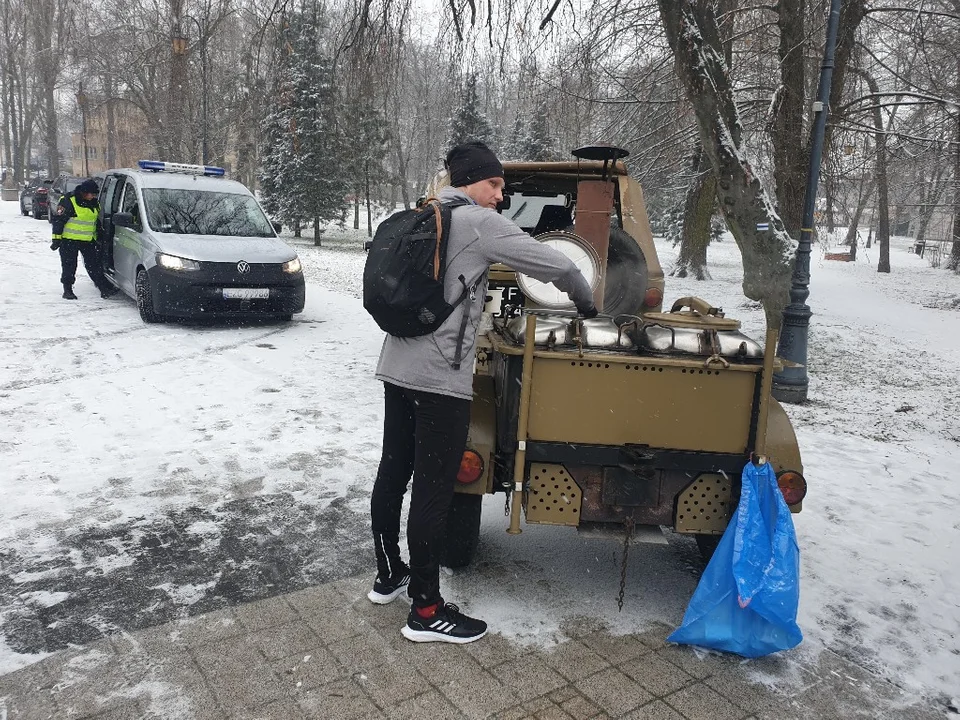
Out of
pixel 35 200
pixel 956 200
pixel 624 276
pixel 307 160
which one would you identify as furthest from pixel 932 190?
pixel 35 200

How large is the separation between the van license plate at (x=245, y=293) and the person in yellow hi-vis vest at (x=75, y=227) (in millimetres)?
3294

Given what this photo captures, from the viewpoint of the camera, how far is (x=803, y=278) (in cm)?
882

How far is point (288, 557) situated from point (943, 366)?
430 inches

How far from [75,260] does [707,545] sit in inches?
436

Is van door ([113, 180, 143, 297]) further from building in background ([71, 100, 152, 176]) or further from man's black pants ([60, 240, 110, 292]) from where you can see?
building in background ([71, 100, 152, 176])

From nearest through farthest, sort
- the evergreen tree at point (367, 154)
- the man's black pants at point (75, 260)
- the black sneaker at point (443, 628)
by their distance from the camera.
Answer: the black sneaker at point (443, 628) → the man's black pants at point (75, 260) → the evergreen tree at point (367, 154)

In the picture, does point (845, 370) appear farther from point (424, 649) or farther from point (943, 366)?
point (424, 649)

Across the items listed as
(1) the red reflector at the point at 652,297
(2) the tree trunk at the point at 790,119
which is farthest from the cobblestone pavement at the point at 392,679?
(2) the tree trunk at the point at 790,119

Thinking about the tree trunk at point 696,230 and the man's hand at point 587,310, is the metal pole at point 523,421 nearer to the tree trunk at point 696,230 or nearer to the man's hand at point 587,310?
the man's hand at point 587,310

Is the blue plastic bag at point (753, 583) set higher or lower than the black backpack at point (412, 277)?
lower

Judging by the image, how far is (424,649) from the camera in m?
3.32

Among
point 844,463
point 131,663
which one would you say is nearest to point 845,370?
point 844,463

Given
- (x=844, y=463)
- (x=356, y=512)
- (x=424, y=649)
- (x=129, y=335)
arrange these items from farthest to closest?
(x=129, y=335), (x=844, y=463), (x=356, y=512), (x=424, y=649)

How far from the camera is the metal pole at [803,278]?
8391 millimetres
